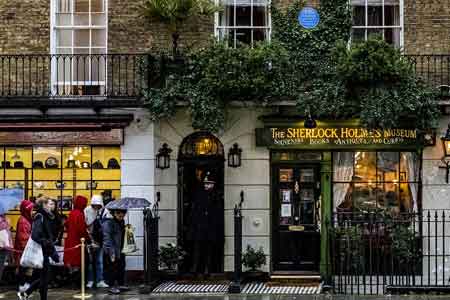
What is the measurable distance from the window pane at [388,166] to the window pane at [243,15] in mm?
3860

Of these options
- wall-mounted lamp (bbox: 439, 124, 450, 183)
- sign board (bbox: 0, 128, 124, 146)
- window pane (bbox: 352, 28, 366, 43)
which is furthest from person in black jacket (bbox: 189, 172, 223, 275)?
wall-mounted lamp (bbox: 439, 124, 450, 183)

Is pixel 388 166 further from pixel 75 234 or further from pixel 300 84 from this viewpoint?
pixel 75 234

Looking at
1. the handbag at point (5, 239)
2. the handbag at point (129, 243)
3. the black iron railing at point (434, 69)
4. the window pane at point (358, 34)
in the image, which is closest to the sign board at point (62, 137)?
the handbag at point (129, 243)

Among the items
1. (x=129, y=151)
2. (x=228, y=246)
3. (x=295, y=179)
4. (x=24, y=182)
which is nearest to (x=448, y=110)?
(x=295, y=179)

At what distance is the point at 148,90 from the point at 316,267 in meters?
4.86

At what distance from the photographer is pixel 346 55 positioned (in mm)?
15773

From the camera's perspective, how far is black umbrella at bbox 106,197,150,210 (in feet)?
49.9

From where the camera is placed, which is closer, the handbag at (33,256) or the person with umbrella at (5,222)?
the handbag at (33,256)

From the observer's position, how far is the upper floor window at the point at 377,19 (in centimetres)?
1714

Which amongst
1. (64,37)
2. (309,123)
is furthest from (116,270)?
(64,37)

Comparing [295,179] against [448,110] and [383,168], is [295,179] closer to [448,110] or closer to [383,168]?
[383,168]

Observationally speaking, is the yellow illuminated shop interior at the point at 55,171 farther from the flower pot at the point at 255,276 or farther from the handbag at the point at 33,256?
the handbag at the point at 33,256

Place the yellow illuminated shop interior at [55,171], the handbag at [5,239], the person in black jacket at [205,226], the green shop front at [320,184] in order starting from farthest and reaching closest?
the yellow illuminated shop interior at [55,171]
the green shop front at [320,184]
the person in black jacket at [205,226]
the handbag at [5,239]

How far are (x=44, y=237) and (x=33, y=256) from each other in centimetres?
34
